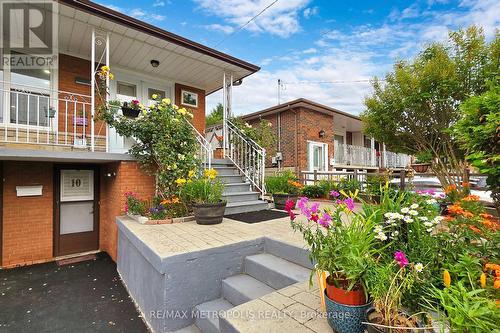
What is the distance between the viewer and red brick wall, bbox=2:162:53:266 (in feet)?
15.5

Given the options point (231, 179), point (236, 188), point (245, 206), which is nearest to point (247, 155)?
point (231, 179)

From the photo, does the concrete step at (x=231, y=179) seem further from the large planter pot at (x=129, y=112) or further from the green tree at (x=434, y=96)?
the green tree at (x=434, y=96)

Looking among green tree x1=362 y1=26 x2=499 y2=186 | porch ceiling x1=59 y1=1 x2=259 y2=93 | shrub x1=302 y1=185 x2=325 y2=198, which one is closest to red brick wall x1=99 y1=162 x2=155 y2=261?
porch ceiling x1=59 y1=1 x2=259 y2=93

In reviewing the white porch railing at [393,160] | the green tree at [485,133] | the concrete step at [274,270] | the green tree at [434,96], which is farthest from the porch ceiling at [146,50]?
the white porch railing at [393,160]

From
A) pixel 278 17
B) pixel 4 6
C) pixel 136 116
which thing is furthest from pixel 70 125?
pixel 278 17

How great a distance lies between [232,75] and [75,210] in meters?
5.16

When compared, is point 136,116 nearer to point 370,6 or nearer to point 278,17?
point 278,17

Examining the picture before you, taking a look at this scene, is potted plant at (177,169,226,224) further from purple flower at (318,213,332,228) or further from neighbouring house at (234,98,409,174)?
neighbouring house at (234,98,409,174)

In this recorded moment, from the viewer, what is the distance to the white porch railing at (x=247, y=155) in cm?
612

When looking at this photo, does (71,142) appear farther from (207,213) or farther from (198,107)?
(207,213)

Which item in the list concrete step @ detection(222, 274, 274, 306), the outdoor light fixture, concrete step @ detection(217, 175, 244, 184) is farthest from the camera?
the outdoor light fixture

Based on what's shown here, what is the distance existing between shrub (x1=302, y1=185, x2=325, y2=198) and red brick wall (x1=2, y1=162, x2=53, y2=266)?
6622mm

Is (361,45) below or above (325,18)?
below

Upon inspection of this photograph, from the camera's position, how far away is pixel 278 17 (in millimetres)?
6801
